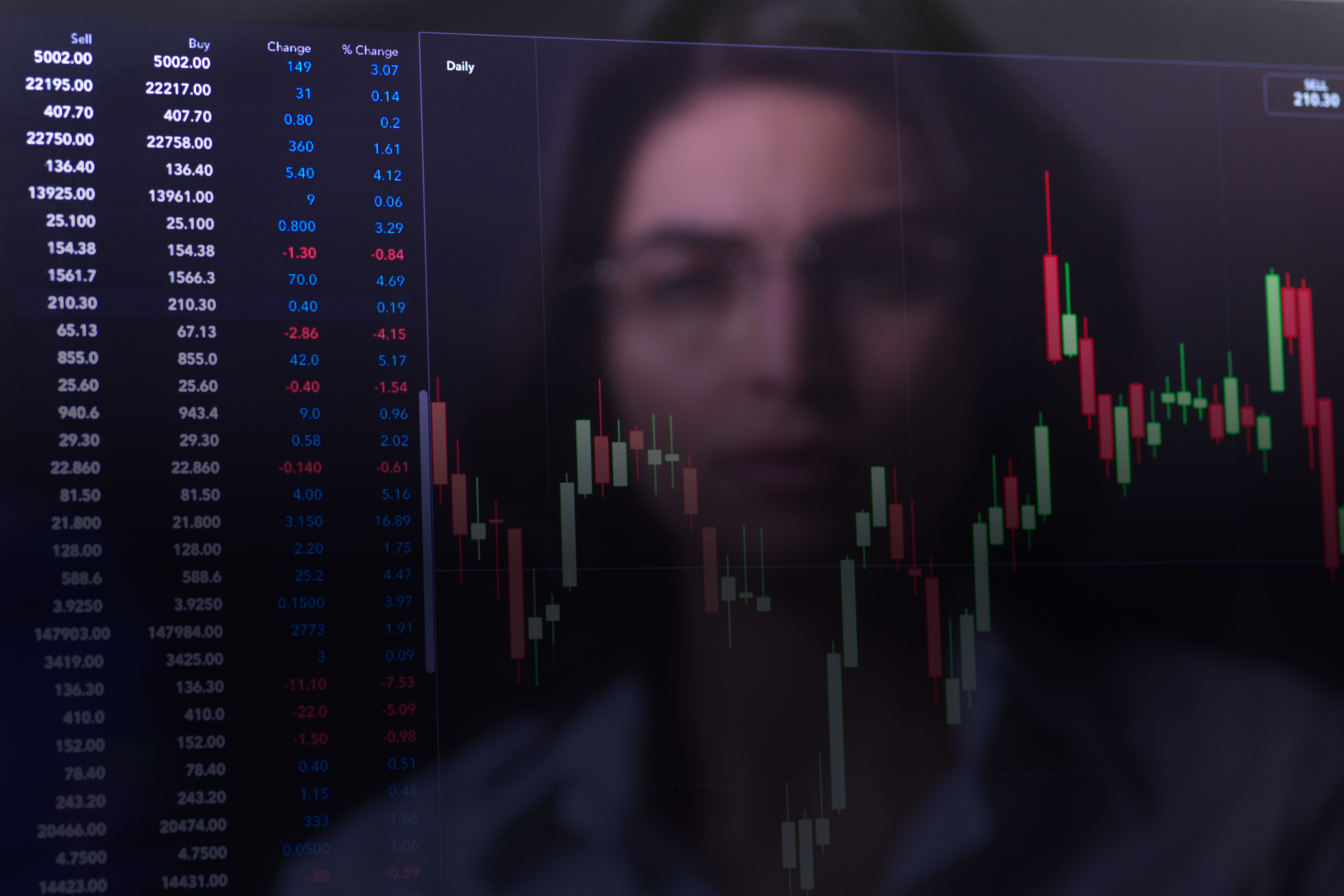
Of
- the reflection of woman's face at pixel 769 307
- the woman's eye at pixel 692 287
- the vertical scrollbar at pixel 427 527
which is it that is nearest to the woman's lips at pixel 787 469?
the reflection of woman's face at pixel 769 307

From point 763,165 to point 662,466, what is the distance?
401mm

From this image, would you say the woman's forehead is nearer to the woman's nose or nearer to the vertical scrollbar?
the woman's nose

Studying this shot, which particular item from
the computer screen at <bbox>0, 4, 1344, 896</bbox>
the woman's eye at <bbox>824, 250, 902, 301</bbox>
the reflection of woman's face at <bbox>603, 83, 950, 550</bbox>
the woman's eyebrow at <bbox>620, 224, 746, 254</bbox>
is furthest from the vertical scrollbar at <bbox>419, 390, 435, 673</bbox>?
the woman's eye at <bbox>824, 250, 902, 301</bbox>

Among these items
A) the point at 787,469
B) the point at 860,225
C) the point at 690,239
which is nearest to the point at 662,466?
the point at 787,469

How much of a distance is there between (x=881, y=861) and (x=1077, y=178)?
2.98 ft

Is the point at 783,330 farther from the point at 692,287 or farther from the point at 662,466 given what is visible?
the point at 662,466

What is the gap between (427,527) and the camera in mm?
1121

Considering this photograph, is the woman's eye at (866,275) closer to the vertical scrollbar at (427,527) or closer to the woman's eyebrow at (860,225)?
the woman's eyebrow at (860,225)

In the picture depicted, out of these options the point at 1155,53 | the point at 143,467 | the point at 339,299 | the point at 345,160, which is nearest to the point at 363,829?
the point at 143,467

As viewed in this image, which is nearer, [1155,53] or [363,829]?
[363,829]

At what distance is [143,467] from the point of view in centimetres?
109

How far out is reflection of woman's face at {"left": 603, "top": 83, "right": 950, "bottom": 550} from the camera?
3.83 feet

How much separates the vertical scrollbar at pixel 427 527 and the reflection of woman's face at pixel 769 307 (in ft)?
0.75

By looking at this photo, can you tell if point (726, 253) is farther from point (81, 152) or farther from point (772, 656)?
point (81, 152)
